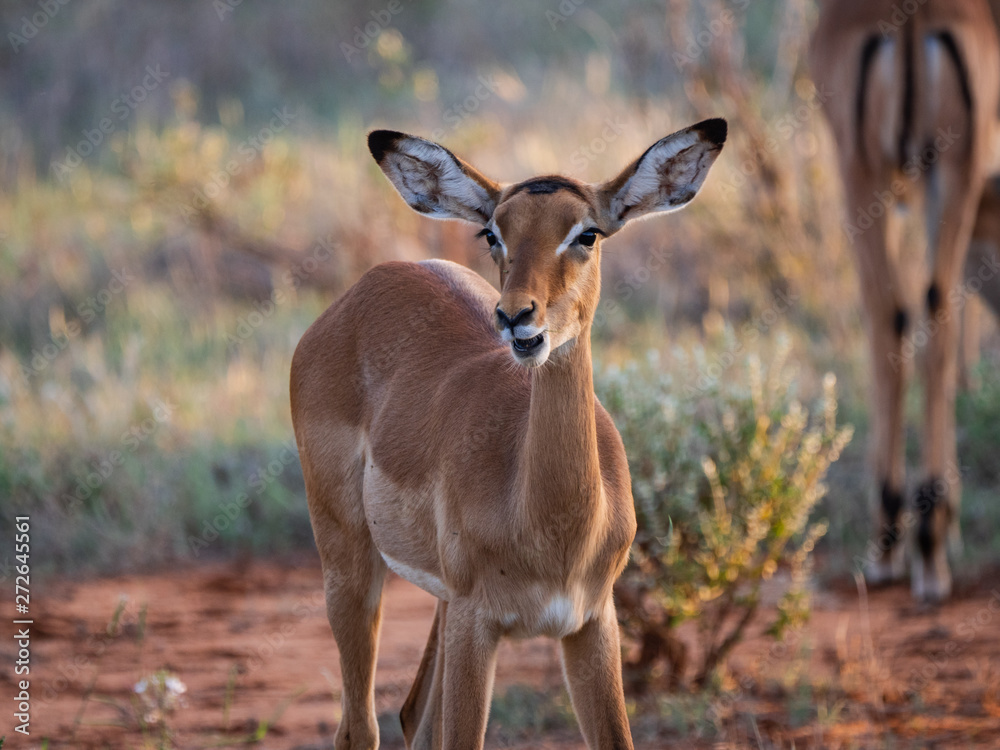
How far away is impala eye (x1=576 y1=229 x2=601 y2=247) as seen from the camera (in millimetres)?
3079

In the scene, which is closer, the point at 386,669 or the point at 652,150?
the point at 652,150

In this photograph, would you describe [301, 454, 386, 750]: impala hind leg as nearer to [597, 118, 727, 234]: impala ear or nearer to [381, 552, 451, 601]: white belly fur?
[381, 552, 451, 601]: white belly fur

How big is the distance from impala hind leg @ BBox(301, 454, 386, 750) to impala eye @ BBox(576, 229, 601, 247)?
3.55ft

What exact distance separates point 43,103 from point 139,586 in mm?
11109

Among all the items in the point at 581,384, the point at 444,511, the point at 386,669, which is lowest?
the point at 386,669

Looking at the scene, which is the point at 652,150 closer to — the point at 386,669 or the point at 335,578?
the point at 335,578

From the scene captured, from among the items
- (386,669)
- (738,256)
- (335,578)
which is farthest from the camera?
(738,256)

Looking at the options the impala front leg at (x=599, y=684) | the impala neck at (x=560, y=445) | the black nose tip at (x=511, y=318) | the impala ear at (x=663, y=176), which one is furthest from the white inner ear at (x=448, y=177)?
the impala front leg at (x=599, y=684)

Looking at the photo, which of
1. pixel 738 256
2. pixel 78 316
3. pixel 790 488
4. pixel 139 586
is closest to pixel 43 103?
pixel 78 316

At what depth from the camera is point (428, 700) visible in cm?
397

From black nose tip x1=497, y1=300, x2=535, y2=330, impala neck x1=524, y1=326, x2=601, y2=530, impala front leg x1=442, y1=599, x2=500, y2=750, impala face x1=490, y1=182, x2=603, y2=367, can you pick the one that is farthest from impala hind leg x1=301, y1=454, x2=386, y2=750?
black nose tip x1=497, y1=300, x2=535, y2=330

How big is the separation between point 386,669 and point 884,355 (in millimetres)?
2760

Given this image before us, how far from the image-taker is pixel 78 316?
372 inches

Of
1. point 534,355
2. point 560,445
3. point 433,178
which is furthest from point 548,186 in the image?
point 560,445
